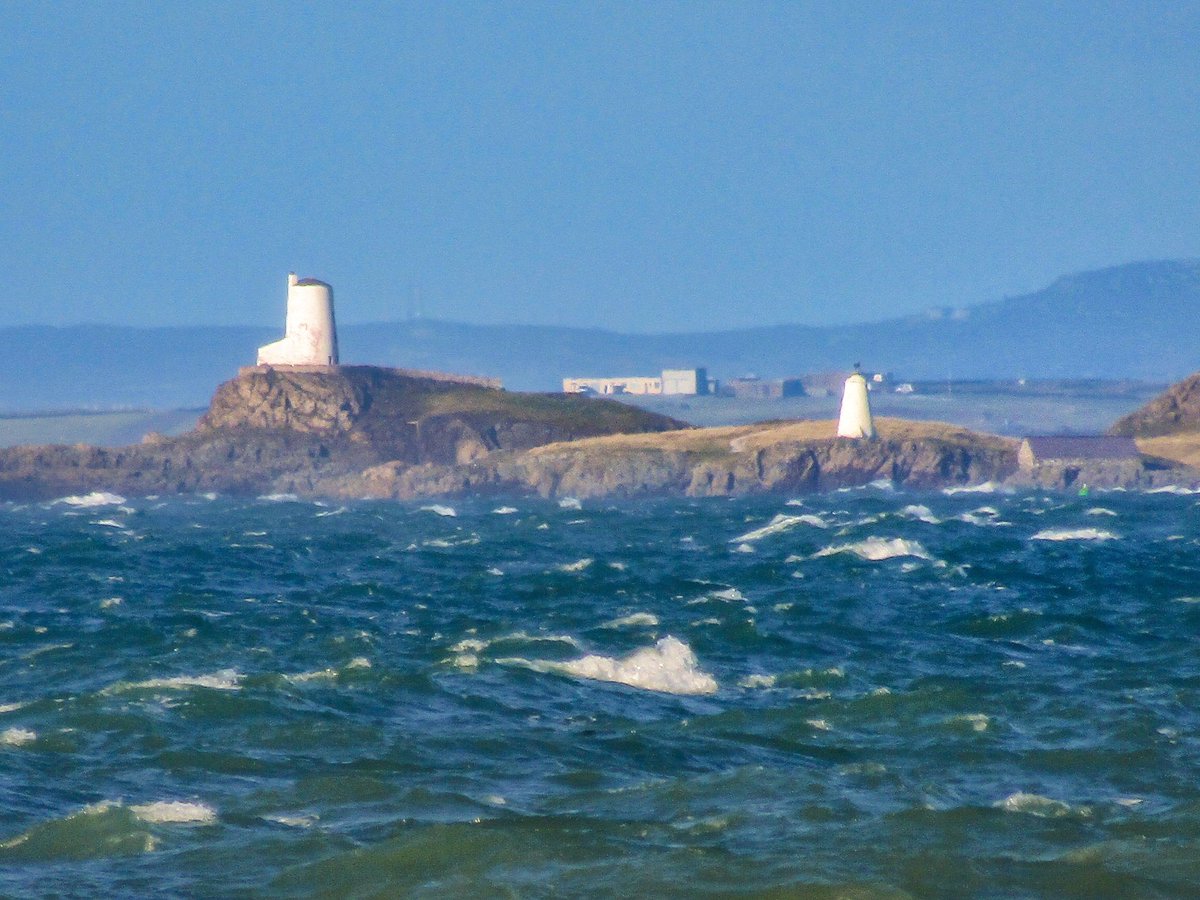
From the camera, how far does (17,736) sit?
24188mm

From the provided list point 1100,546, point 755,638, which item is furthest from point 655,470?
point 755,638

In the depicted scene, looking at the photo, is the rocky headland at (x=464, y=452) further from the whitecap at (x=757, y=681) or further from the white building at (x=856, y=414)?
the whitecap at (x=757, y=681)

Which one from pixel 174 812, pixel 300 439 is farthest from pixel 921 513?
pixel 300 439

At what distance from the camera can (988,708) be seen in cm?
2689

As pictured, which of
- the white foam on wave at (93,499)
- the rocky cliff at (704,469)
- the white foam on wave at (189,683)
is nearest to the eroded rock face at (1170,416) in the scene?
the rocky cliff at (704,469)

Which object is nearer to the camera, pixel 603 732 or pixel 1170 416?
pixel 603 732

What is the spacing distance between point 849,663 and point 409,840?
14.0 metres

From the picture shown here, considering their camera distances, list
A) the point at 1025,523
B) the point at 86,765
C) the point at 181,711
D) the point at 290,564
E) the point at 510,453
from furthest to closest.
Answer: the point at 510,453, the point at 1025,523, the point at 290,564, the point at 181,711, the point at 86,765

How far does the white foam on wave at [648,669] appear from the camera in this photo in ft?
96.1

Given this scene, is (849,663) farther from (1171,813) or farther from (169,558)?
(169,558)

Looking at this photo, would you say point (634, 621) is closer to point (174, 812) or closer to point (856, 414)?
point (174, 812)

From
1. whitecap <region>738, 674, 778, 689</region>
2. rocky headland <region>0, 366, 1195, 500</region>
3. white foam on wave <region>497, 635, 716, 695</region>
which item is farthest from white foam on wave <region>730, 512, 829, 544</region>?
rocky headland <region>0, 366, 1195, 500</region>

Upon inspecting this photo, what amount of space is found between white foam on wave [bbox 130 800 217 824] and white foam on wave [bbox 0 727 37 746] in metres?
4.02

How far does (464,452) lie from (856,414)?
30465 mm
